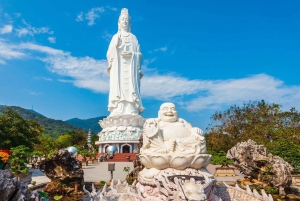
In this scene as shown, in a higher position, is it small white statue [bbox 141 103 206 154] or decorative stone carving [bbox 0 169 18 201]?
small white statue [bbox 141 103 206 154]

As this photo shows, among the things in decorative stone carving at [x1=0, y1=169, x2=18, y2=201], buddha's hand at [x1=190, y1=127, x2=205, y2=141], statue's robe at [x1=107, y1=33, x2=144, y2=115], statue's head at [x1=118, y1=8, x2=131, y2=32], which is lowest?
decorative stone carving at [x1=0, y1=169, x2=18, y2=201]

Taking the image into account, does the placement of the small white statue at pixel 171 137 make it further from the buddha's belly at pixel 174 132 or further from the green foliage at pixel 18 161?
the green foliage at pixel 18 161

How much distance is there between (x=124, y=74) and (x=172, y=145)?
81.5ft

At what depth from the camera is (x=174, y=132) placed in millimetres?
5324

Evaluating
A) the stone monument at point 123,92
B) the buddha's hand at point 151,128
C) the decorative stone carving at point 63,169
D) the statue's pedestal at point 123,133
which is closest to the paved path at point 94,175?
the decorative stone carving at point 63,169

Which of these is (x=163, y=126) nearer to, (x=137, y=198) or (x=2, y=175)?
(x=137, y=198)

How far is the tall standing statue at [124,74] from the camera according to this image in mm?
29000

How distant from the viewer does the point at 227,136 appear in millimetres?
25672

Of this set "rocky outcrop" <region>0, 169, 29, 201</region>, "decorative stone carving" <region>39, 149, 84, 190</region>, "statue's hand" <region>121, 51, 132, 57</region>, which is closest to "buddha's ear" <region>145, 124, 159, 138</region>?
"rocky outcrop" <region>0, 169, 29, 201</region>

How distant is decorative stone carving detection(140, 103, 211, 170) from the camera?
4855 mm

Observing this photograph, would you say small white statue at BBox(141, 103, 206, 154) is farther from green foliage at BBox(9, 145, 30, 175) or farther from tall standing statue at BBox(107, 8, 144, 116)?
tall standing statue at BBox(107, 8, 144, 116)

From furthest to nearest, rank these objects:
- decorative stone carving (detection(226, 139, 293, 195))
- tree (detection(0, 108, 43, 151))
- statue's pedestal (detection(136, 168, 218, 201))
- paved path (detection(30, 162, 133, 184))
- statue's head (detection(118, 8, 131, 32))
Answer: statue's head (detection(118, 8, 131, 32))
tree (detection(0, 108, 43, 151))
paved path (detection(30, 162, 133, 184))
decorative stone carving (detection(226, 139, 293, 195))
statue's pedestal (detection(136, 168, 218, 201))

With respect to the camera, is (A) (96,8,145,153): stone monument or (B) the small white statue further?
(A) (96,8,145,153): stone monument

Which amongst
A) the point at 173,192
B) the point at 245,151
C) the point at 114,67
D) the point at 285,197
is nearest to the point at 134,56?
the point at 114,67
